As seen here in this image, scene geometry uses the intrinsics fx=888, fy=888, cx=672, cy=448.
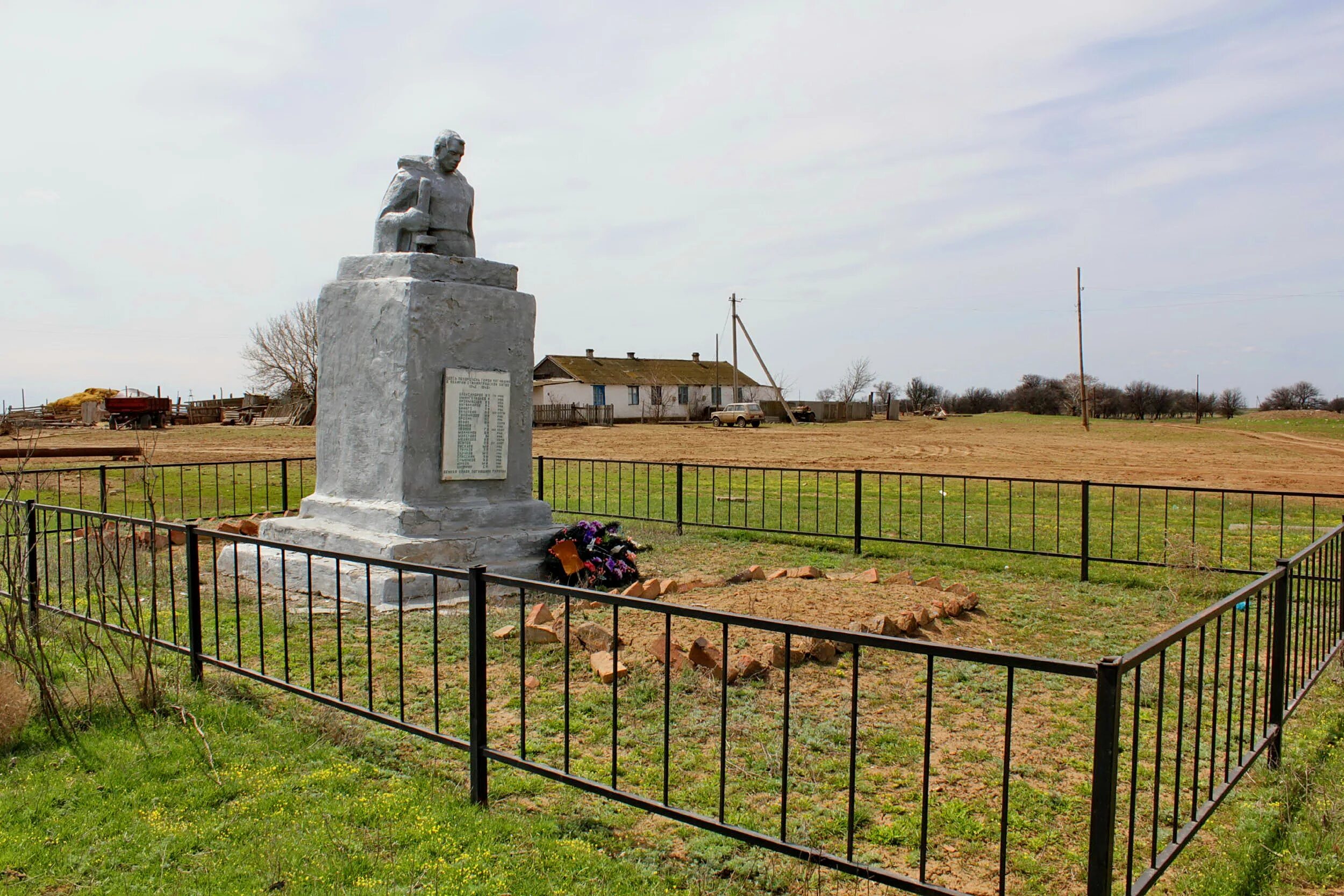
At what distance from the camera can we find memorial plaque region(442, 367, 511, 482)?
802 cm

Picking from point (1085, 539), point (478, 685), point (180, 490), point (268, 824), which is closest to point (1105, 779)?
point (478, 685)

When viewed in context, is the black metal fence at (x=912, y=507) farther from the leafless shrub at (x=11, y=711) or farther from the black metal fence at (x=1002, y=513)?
the leafless shrub at (x=11, y=711)

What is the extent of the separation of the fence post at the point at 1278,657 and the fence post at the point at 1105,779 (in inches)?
85.4

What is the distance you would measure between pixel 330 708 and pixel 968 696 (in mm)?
3505

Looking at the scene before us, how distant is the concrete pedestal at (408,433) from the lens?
25.4 feet

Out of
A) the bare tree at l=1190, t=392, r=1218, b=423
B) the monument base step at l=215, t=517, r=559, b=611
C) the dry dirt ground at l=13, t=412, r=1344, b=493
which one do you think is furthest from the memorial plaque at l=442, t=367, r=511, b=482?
the bare tree at l=1190, t=392, r=1218, b=423

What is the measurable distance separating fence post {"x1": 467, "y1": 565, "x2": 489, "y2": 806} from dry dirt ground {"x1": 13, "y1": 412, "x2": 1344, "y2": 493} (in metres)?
13.6

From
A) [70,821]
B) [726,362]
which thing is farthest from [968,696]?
[726,362]

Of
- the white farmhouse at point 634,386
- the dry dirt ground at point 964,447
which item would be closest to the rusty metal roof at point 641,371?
the white farmhouse at point 634,386

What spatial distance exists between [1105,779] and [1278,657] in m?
2.32

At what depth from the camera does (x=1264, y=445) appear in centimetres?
2942

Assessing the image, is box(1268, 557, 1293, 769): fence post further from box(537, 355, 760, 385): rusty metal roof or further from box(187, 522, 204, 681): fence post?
box(537, 355, 760, 385): rusty metal roof

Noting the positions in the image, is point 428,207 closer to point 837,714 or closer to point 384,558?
point 384,558

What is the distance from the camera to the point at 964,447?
3005 centimetres
